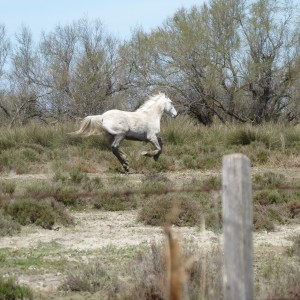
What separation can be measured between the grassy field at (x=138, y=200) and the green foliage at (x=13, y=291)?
0.01 m

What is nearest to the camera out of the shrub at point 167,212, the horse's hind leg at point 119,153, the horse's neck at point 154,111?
the shrub at point 167,212

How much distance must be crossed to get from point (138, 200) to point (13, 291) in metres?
7.99

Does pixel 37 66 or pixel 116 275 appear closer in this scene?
pixel 116 275

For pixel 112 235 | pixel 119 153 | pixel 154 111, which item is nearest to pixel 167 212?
pixel 112 235

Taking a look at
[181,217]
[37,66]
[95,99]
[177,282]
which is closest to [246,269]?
[177,282]

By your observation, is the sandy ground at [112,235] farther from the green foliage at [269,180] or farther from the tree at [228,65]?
the tree at [228,65]

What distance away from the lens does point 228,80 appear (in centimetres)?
4028

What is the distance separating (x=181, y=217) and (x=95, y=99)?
99.6 ft

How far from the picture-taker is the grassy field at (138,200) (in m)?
8.24

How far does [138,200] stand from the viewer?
1625 cm

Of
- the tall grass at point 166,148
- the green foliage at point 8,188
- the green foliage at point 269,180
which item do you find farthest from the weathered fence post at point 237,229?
the tall grass at point 166,148

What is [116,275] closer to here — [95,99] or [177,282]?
[177,282]

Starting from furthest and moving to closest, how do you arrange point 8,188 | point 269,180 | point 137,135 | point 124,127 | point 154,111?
point 154,111
point 137,135
point 124,127
point 269,180
point 8,188

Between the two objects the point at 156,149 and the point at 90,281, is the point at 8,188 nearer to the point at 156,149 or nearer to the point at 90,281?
the point at 156,149
